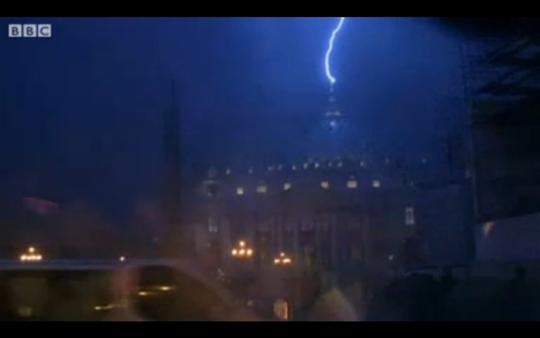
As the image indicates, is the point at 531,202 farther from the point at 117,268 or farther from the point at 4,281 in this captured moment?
the point at 4,281

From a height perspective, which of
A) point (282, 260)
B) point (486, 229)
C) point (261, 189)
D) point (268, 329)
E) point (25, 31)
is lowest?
point (268, 329)

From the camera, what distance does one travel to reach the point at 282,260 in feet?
18.7

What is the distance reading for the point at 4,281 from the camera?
570 cm

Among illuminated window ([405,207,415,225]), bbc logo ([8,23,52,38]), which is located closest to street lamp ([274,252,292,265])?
illuminated window ([405,207,415,225])

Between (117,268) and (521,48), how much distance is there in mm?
2075

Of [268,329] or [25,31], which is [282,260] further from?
[25,31]

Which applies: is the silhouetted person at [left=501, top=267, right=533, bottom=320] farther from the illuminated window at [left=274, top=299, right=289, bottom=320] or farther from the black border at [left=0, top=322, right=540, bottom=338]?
the illuminated window at [left=274, top=299, right=289, bottom=320]

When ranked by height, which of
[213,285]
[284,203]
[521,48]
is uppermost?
[521,48]

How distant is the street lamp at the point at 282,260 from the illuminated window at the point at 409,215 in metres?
0.57

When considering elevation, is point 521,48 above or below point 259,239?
above

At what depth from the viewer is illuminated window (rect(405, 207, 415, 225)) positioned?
5.78 m

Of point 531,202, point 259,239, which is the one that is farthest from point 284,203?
point 531,202

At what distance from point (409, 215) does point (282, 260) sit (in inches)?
24.6

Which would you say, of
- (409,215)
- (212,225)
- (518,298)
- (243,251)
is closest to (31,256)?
(212,225)
